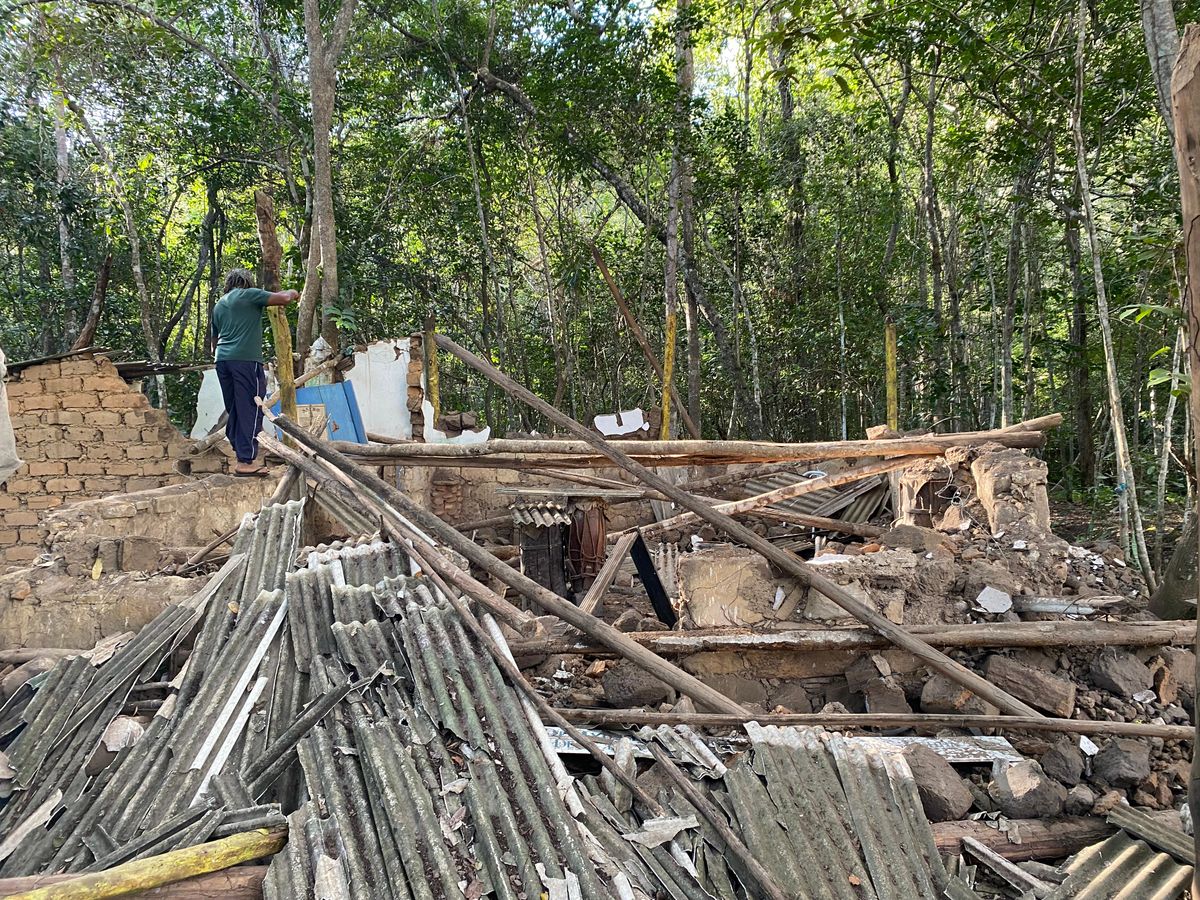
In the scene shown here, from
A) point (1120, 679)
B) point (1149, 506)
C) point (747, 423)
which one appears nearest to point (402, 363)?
point (747, 423)

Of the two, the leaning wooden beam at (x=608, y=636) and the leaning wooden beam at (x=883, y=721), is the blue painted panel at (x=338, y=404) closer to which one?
the leaning wooden beam at (x=608, y=636)

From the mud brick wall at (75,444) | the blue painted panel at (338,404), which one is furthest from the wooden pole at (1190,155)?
the mud brick wall at (75,444)

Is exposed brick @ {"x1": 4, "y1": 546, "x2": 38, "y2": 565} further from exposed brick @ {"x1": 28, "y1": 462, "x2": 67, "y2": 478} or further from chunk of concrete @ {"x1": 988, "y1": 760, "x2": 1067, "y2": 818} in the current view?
chunk of concrete @ {"x1": 988, "y1": 760, "x2": 1067, "y2": 818}

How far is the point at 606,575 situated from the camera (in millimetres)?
4664

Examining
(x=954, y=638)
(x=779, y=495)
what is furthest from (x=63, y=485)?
(x=954, y=638)

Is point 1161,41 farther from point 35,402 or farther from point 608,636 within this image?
point 35,402

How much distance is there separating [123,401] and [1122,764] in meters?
9.15

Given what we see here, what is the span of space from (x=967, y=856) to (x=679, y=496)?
6.83ft

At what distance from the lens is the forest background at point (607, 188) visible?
32.0ft

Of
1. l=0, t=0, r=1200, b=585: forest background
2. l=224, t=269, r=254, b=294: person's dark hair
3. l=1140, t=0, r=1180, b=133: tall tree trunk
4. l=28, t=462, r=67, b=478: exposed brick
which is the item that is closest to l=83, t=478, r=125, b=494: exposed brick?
l=28, t=462, r=67, b=478: exposed brick

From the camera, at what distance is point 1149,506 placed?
9.13 m

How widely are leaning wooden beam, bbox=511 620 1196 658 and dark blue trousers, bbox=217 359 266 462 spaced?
4418 mm

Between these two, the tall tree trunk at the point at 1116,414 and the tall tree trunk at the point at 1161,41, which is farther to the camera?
the tall tree trunk at the point at 1116,414

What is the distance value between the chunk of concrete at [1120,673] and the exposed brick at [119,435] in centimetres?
892
